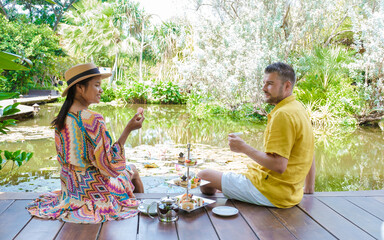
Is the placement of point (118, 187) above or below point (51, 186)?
above

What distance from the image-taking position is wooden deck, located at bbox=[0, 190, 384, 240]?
2.04 m

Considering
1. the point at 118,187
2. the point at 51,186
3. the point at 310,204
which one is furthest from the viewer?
the point at 51,186

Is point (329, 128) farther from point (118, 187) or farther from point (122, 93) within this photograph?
point (122, 93)

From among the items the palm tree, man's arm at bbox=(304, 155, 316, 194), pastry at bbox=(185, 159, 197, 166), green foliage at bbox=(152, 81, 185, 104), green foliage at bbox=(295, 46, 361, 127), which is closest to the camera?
pastry at bbox=(185, 159, 197, 166)

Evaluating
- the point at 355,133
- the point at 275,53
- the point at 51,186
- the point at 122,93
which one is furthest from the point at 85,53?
the point at 51,186

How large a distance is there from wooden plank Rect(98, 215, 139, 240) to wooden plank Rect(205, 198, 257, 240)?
0.48 metres

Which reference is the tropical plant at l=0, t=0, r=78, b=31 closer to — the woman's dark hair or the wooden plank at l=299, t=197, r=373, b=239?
the woman's dark hair

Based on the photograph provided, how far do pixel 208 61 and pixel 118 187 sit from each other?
8.35 m

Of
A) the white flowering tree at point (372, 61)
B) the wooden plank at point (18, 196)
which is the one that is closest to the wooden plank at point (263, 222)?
the wooden plank at point (18, 196)

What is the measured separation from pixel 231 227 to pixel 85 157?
0.99 m

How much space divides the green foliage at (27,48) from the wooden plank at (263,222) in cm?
1471

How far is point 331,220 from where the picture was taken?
233cm

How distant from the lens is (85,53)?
2320 cm

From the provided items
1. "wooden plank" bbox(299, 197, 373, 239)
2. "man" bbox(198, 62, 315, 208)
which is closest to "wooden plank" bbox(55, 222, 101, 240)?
"man" bbox(198, 62, 315, 208)
